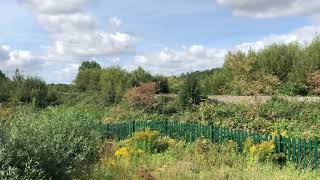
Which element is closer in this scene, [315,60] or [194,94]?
[194,94]

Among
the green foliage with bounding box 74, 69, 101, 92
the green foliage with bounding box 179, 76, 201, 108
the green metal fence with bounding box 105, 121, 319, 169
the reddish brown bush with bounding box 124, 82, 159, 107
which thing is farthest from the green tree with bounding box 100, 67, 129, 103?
the green metal fence with bounding box 105, 121, 319, 169

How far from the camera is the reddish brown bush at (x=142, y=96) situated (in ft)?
84.6

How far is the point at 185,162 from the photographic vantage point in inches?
430

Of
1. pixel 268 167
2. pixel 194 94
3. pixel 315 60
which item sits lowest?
pixel 268 167

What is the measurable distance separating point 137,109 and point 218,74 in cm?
852

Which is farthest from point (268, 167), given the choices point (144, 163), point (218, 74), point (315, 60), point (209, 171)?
point (218, 74)

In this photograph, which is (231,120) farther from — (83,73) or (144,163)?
(83,73)

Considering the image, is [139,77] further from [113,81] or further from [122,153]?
[122,153]

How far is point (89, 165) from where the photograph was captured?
888cm

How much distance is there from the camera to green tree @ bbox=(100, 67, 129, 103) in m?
30.2

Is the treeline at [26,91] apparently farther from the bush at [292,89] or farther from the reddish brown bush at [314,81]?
the reddish brown bush at [314,81]

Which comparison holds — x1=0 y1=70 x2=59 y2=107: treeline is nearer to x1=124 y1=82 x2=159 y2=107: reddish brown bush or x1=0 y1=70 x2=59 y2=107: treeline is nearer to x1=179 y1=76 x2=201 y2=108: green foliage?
x1=124 y1=82 x2=159 y2=107: reddish brown bush

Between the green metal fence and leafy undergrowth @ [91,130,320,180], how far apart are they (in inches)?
19.1

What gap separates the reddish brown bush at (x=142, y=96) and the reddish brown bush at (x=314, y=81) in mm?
8101
